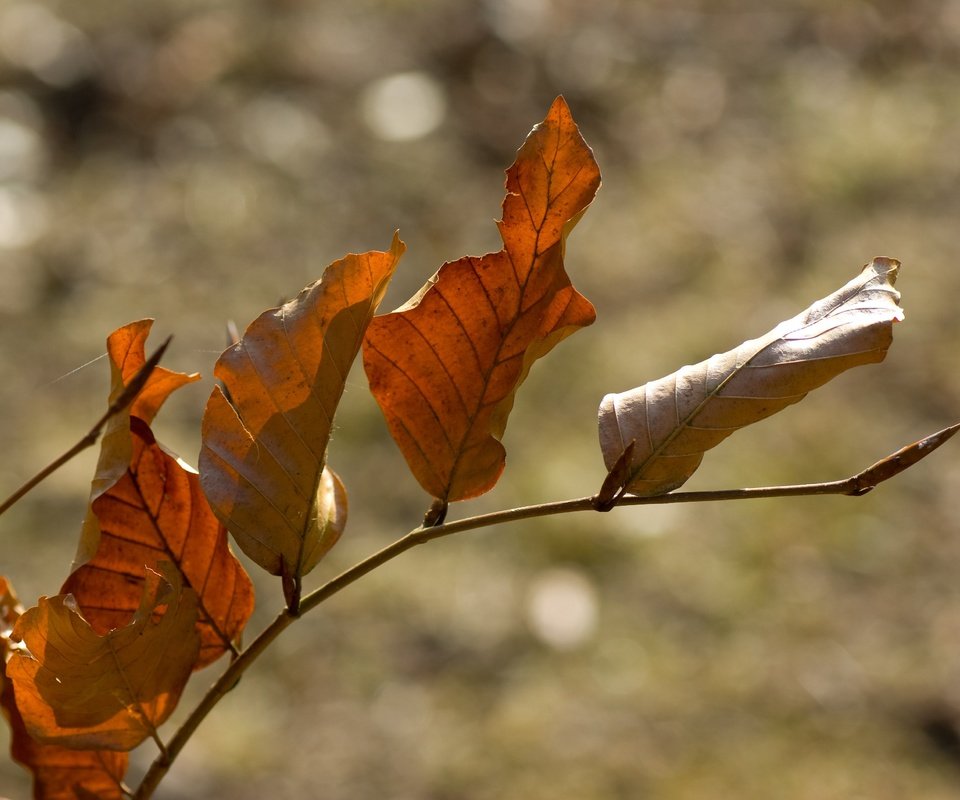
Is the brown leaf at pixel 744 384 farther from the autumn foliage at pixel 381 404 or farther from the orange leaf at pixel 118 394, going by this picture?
the orange leaf at pixel 118 394

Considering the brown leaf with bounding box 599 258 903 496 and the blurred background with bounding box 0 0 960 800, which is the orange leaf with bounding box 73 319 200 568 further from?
the blurred background with bounding box 0 0 960 800

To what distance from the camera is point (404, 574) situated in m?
2.46

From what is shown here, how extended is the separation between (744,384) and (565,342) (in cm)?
247

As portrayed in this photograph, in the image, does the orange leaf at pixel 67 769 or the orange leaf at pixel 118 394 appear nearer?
the orange leaf at pixel 118 394

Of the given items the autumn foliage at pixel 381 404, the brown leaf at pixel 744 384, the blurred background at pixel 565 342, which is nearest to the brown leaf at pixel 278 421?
the autumn foliage at pixel 381 404

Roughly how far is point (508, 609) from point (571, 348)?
32.9 inches

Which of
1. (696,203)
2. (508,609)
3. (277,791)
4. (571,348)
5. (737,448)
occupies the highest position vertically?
(696,203)

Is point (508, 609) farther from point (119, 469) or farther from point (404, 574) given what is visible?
point (119, 469)

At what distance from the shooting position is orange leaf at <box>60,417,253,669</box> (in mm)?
581

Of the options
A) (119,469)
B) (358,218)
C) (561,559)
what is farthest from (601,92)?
(119,469)

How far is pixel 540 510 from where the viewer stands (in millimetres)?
473

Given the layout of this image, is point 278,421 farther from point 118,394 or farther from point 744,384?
point 744,384

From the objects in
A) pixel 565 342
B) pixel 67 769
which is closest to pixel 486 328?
pixel 67 769

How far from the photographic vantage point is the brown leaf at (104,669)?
1.64ft
